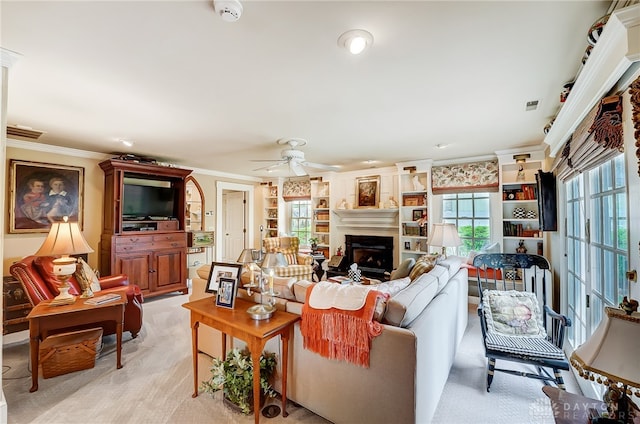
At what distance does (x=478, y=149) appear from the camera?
159 inches

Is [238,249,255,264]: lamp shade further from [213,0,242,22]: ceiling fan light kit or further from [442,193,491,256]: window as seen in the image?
[442,193,491,256]: window

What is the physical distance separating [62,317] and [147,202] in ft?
8.77

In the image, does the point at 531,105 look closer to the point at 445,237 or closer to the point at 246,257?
the point at 445,237

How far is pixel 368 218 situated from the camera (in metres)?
5.63

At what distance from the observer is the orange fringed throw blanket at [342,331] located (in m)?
1.60

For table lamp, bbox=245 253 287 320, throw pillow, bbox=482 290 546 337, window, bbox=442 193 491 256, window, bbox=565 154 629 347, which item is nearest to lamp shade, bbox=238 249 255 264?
table lamp, bbox=245 253 287 320

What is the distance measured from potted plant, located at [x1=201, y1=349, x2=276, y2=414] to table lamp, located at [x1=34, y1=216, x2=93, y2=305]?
1.60 metres

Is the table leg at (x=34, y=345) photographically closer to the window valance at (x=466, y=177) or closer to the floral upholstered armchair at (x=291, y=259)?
the floral upholstered armchair at (x=291, y=259)

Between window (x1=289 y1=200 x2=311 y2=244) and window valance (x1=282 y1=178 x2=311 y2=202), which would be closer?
window valance (x1=282 y1=178 x2=311 y2=202)

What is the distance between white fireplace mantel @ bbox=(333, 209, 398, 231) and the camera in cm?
535

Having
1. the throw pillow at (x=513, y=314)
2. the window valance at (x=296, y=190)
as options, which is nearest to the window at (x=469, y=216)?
the throw pillow at (x=513, y=314)

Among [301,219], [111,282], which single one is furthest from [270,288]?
[301,219]

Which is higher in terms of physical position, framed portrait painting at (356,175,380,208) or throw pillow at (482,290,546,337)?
framed portrait painting at (356,175,380,208)

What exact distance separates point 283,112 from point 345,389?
2.30 metres
